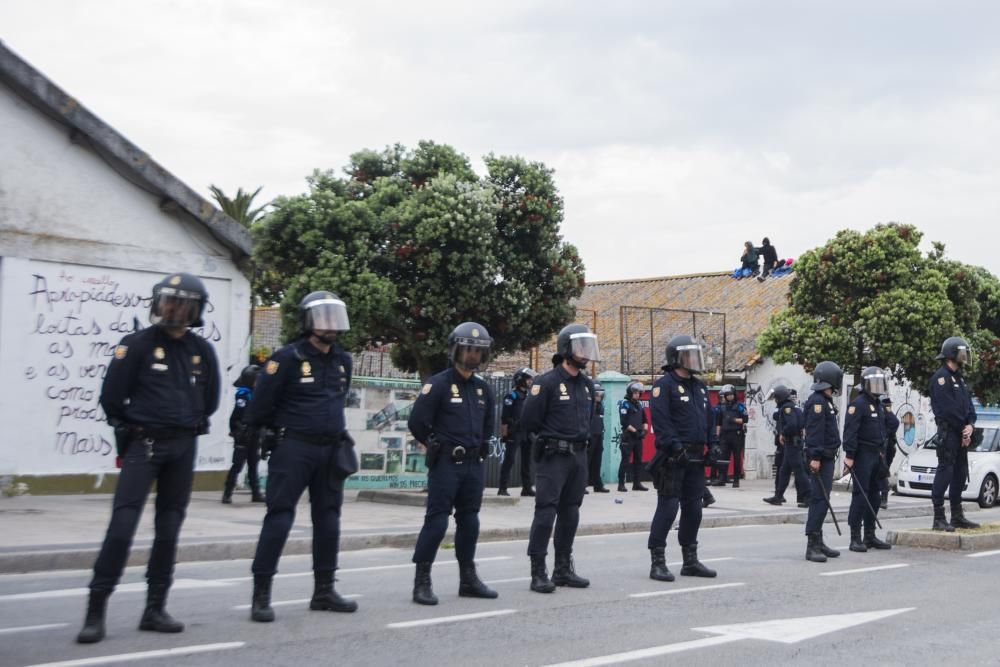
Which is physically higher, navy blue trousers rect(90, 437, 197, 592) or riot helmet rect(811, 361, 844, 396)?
riot helmet rect(811, 361, 844, 396)

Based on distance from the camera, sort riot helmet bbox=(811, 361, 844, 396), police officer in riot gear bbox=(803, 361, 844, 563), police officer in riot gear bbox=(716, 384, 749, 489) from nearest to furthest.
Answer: police officer in riot gear bbox=(803, 361, 844, 563), riot helmet bbox=(811, 361, 844, 396), police officer in riot gear bbox=(716, 384, 749, 489)

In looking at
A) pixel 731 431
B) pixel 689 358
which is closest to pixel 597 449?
pixel 731 431

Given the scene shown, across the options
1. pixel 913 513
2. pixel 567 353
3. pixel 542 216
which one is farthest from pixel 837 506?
pixel 567 353

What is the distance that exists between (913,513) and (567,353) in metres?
12.7

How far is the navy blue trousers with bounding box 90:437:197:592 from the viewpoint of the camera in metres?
6.45

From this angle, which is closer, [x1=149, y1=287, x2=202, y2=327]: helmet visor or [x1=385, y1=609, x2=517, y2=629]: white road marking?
[x1=149, y1=287, x2=202, y2=327]: helmet visor

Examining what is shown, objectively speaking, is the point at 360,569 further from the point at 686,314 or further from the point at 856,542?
the point at 686,314

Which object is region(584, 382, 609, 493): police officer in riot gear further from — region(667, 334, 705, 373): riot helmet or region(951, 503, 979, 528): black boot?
region(667, 334, 705, 373): riot helmet

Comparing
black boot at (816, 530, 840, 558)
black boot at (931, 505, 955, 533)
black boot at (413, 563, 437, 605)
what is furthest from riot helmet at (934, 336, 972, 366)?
black boot at (413, 563, 437, 605)

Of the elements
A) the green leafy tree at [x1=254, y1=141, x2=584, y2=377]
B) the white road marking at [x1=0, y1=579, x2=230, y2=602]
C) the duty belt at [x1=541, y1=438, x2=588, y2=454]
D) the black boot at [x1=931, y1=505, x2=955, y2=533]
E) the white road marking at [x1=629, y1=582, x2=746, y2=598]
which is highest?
the green leafy tree at [x1=254, y1=141, x2=584, y2=377]

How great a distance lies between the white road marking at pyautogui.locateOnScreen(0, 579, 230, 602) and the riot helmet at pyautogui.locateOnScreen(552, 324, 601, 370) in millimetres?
3185

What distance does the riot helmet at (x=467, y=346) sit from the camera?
27.2ft

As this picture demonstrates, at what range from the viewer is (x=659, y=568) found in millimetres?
9797

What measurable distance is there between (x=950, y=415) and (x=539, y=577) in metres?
6.73
